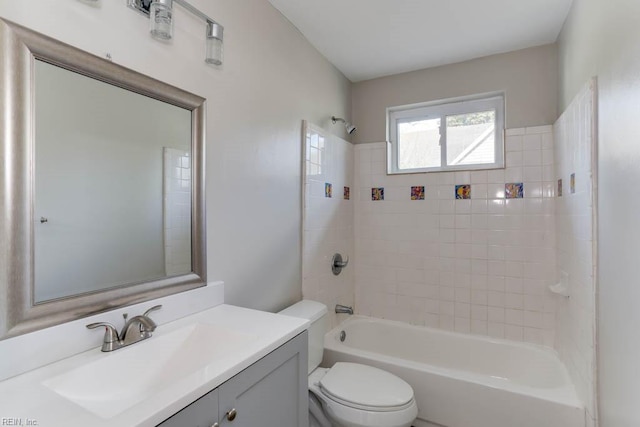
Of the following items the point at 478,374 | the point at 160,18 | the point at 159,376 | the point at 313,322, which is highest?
the point at 160,18

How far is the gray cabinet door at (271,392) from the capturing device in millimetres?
829

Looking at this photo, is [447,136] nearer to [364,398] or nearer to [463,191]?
[463,191]

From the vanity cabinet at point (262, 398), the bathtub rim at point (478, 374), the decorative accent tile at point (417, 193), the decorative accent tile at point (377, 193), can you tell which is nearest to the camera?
the vanity cabinet at point (262, 398)

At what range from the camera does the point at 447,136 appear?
2.58 meters

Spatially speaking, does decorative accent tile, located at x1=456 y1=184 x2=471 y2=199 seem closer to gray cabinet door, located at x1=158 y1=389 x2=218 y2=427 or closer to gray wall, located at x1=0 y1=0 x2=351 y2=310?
gray wall, located at x1=0 y1=0 x2=351 y2=310

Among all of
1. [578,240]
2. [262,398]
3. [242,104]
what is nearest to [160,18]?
[242,104]

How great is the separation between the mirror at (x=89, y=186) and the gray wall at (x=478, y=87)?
177cm

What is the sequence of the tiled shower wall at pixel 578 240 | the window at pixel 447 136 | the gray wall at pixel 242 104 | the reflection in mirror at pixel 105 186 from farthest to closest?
the window at pixel 447 136 < the tiled shower wall at pixel 578 240 < the gray wall at pixel 242 104 < the reflection in mirror at pixel 105 186

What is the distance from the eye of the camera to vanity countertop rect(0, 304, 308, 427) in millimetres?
605

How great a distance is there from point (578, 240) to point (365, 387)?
4.32 ft

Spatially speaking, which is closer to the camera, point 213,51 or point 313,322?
point 213,51

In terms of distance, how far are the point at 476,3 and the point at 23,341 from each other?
2.34 m

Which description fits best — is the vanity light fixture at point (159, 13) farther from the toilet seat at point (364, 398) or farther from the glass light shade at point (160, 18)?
the toilet seat at point (364, 398)

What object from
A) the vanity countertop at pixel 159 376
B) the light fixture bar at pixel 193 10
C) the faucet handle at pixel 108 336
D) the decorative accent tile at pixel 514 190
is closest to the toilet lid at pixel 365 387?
the vanity countertop at pixel 159 376
